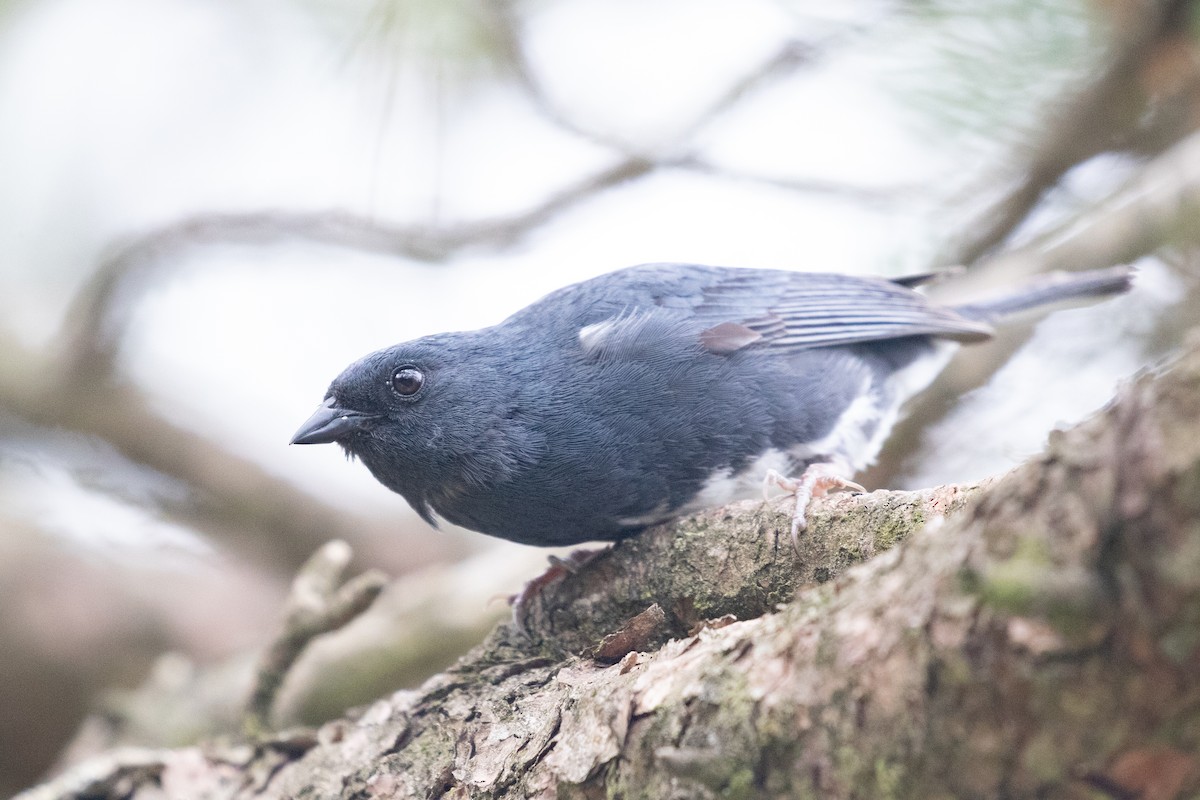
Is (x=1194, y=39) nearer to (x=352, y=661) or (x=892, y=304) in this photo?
(x=892, y=304)

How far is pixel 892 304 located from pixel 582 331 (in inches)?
62.4

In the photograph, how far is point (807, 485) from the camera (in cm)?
290

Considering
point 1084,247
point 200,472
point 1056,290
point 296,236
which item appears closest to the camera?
point 1056,290

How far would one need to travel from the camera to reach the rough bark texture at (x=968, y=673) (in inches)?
43.1

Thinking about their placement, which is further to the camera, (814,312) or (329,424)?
(814,312)

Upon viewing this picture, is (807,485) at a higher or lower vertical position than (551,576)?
lower

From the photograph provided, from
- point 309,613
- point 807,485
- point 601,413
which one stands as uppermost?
point 601,413

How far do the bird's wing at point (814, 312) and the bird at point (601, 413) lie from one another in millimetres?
14

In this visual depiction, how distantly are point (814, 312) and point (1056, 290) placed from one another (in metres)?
1.30

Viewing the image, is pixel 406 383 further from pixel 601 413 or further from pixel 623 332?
pixel 623 332

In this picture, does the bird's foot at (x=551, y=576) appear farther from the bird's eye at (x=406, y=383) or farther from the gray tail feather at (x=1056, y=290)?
the gray tail feather at (x=1056, y=290)

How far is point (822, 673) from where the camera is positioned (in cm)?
143

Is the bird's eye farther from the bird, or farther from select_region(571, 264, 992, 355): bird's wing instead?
select_region(571, 264, 992, 355): bird's wing

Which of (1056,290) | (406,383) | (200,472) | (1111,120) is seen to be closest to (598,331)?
(406,383)
